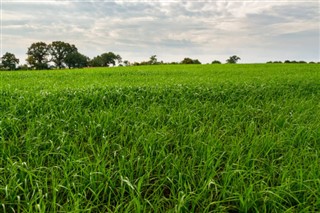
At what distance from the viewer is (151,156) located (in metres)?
3.83

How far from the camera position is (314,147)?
14.5ft

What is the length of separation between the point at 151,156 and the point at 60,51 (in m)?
92.7

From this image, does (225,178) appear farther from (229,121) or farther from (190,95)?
(190,95)

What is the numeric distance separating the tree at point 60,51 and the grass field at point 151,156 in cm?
8624

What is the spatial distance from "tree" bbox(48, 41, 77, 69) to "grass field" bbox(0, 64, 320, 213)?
86.2 m

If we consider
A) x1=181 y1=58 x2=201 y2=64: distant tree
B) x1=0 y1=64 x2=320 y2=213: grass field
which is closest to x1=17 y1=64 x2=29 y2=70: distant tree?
x1=181 y1=58 x2=201 y2=64: distant tree

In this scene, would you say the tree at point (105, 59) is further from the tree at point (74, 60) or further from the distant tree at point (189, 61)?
the distant tree at point (189, 61)

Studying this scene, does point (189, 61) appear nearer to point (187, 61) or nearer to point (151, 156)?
point (187, 61)

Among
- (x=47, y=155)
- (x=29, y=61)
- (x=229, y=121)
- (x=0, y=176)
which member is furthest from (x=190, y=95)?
(x=29, y=61)

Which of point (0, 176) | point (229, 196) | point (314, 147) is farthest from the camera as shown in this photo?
point (314, 147)

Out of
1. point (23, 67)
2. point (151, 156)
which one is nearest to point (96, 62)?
point (23, 67)

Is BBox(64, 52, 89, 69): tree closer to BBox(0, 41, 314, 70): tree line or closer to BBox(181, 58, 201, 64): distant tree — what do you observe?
BBox(0, 41, 314, 70): tree line

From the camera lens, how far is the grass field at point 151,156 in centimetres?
291

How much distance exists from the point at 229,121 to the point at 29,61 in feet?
278
